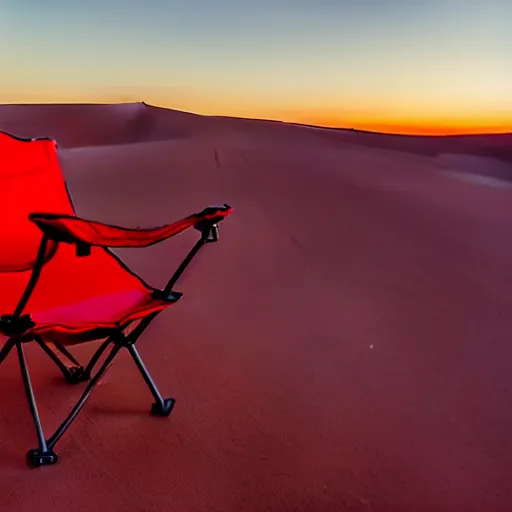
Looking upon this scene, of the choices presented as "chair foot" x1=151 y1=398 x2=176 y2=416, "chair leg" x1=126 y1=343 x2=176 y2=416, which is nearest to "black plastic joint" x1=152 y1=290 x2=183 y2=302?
"chair leg" x1=126 y1=343 x2=176 y2=416

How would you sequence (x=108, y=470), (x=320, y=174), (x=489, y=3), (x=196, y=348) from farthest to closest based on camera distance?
(x=320, y=174) → (x=489, y=3) → (x=196, y=348) → (x=108, y=470)

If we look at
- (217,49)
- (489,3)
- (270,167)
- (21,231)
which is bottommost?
(270,167)

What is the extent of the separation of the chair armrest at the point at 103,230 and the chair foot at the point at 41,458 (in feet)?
1.84

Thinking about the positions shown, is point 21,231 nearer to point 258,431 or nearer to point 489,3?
point 258,431

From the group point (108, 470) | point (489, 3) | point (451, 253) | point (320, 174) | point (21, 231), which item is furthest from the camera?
point (320, 174)

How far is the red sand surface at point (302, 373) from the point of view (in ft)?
5.57

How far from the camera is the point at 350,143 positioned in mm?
6527

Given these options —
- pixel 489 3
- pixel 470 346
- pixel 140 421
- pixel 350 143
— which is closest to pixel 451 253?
pixel 470 346

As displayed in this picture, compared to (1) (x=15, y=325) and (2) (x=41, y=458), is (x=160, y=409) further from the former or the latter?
(1) (x=15, y=325)

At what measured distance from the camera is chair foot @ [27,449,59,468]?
69.1 inches

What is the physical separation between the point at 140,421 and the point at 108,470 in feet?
0.80

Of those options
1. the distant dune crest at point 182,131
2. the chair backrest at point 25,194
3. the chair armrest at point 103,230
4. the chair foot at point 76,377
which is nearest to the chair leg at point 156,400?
the chair foot at point 76,377

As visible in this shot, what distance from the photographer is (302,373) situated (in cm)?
228

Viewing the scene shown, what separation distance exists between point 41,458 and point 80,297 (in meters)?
0.46
